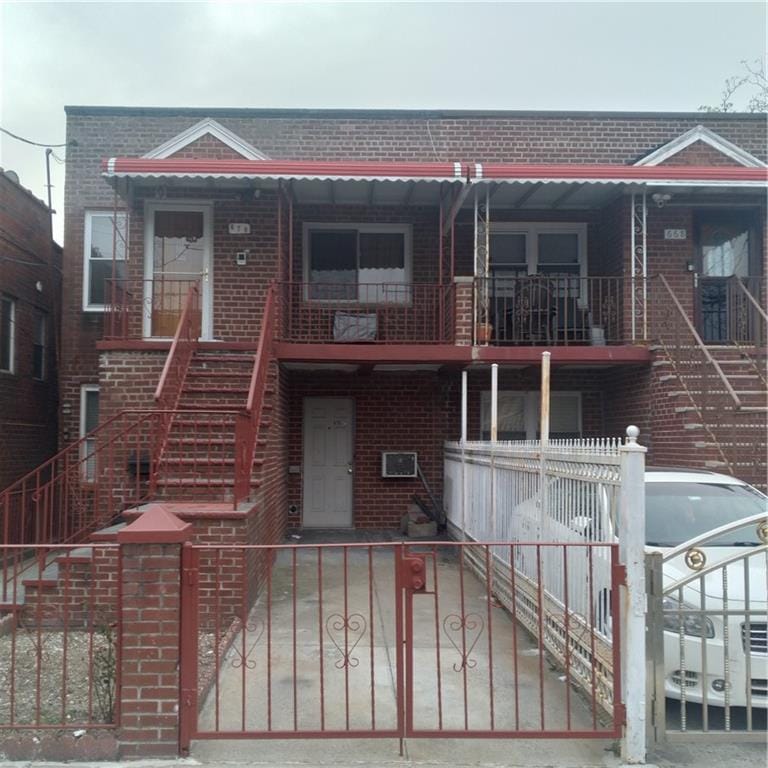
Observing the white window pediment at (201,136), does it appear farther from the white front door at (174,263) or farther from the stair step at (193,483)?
the stair step at (193,483)

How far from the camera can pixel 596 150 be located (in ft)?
42.1

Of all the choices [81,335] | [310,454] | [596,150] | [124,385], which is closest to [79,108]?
[81,335]

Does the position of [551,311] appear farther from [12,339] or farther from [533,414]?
[12,339]

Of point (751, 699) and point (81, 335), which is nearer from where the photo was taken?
point (751, 699)

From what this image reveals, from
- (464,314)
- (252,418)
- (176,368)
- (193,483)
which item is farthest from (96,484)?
(464,314)

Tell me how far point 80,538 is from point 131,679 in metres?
4.48

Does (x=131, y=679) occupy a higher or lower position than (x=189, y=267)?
lower

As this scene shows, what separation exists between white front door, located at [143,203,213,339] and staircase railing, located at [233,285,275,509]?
201cm

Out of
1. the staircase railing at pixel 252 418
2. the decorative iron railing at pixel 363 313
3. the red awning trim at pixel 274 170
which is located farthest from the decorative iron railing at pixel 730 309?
the staircase railing at pixel 252 418

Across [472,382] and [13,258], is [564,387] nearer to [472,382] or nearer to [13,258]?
[472,382]

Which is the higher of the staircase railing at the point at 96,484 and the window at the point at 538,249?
the window at the point at 538,249

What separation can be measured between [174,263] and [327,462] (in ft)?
13.8

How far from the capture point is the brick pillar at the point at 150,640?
3.93m

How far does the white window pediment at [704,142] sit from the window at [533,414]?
4167 millimetres
